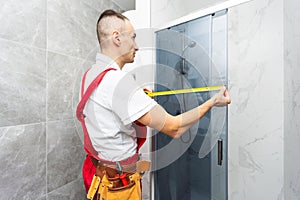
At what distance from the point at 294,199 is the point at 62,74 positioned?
1.39 m

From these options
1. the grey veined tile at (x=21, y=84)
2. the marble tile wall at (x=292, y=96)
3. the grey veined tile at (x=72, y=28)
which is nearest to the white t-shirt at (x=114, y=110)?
the grey veined tile at (x=21, y=84)

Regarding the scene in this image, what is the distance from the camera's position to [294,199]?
915 millimetres

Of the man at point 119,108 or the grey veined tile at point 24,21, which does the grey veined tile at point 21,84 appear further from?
the man at point 119,108

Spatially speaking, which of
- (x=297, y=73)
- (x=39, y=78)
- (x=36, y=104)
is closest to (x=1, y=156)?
(x=36, y=104)

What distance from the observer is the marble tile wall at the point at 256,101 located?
1.13 metres

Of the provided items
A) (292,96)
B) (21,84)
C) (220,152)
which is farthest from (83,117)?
(292,96)

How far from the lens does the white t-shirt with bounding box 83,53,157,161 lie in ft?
2.57

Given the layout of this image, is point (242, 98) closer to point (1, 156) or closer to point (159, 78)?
point (159, 78)

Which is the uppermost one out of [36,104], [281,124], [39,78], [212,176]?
[39,78]

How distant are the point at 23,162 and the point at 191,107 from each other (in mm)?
917

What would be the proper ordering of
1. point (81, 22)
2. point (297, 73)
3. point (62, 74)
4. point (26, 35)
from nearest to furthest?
point (297, 73) < point (26, 35) < point (62, 74) < point (81, 22)

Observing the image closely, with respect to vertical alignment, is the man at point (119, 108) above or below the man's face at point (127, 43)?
below

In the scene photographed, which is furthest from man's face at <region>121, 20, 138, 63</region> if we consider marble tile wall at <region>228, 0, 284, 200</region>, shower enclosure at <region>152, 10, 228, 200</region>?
marble tile wall at <region>228, 0, 284, 200</region>

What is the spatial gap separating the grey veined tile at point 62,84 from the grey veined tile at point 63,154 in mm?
69
